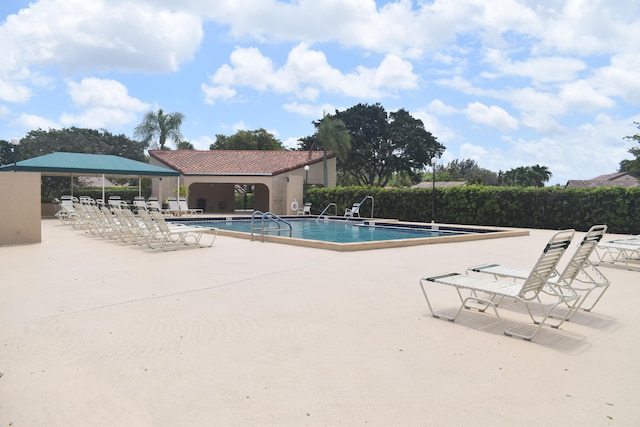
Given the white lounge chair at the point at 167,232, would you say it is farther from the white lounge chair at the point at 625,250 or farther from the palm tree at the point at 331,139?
the palm tree at the point at 331,139

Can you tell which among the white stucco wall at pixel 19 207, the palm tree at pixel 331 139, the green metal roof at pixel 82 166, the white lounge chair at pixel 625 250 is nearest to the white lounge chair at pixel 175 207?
the green metal roof at pixel 82 166

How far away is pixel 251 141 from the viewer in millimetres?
51188

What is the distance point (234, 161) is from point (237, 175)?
241 centimetres

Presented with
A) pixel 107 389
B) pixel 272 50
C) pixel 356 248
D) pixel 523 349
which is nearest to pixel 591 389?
pixel 523 349

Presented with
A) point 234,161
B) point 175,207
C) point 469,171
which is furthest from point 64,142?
point 469,171

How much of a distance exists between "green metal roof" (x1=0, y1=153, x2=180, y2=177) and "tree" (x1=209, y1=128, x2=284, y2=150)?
2547 centimetres

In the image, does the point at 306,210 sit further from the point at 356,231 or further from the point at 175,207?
the point at 356,231

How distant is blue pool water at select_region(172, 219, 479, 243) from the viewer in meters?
16.5

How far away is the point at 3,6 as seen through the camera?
11.6 m

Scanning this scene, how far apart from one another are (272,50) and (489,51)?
935 centimetres

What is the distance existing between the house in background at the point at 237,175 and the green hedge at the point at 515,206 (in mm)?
5220

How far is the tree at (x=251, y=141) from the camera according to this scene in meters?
51.1

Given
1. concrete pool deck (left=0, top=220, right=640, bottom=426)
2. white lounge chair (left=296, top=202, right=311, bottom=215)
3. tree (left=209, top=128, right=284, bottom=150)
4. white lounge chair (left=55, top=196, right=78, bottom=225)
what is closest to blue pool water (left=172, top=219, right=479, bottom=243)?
white lounge chair (left=296, top=202, right=311, bottom=215)

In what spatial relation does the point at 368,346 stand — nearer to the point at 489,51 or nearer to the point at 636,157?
the point at 489,51
